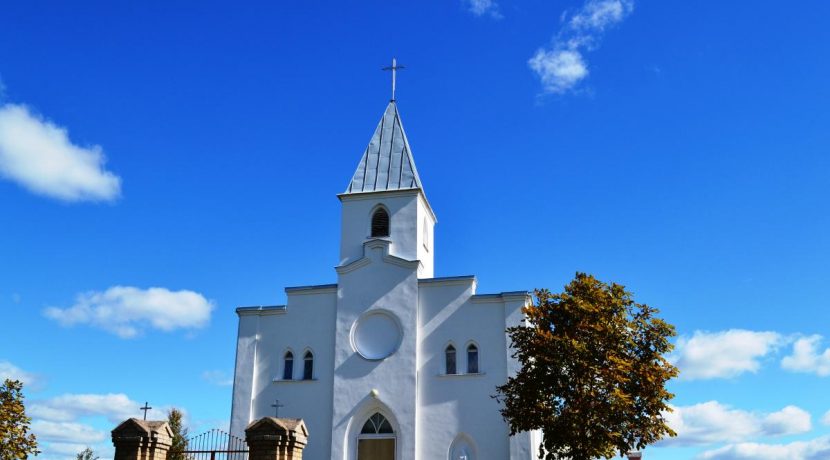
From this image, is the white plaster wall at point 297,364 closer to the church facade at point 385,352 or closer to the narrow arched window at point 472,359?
the church facade at point 385,352

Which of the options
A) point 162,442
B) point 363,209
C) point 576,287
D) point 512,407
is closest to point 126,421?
point 162,442

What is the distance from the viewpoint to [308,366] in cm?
3078

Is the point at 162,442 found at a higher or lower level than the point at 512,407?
lower

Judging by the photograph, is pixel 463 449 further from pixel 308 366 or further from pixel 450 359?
pixel 308 366

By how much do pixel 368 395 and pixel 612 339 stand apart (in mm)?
10474

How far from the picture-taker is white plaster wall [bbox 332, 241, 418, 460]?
2886 cm

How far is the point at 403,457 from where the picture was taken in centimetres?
2827

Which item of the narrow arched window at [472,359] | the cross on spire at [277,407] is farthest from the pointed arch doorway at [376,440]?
the narrow arched window at [472,359]

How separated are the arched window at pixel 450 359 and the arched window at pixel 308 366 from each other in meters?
5.32

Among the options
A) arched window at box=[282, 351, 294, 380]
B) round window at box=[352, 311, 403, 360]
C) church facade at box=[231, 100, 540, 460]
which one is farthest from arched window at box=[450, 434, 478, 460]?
arched window at box=[282, 351, 294, 380]

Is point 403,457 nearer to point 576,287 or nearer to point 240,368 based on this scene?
point 240,368

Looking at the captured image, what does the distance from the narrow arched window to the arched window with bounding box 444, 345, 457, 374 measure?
560 millimetres

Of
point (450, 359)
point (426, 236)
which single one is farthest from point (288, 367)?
point (426, 236)

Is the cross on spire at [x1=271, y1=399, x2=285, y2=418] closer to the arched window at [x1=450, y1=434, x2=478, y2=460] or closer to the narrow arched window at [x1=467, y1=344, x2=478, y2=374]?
the arched window at [x1=450, y1=434, x2=478, y2=460]
